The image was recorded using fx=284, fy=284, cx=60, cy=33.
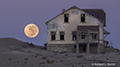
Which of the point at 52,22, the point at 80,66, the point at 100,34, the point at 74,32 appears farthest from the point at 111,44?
the point at 80,66

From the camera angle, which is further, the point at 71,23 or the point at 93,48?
the point at 71,23

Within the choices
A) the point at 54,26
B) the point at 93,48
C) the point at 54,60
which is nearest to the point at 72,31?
the point at 54,26

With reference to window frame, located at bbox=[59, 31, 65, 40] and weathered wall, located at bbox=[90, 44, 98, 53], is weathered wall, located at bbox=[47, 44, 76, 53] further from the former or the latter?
weathered wall, located at bbox=[90, 44, 98, 53]

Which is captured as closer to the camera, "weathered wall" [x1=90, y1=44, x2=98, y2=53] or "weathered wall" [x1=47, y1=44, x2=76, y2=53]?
"weathered wall" [x1=90, y1=44, x2=98, y2=53]

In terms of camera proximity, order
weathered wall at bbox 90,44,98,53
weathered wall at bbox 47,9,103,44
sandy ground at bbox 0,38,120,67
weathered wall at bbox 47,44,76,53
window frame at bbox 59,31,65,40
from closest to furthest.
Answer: sandy ground at bbox 0,38,120,67 → weathered wall at bbox 90,44,98,53 → weathered wall at bbox 47,44,76,53 → weathered wall at bbox 47,9,103,44 → window frame at bbox 59,31,65,40

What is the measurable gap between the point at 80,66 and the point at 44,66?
334cm

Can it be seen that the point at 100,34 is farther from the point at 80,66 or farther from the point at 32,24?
the point at 80,66

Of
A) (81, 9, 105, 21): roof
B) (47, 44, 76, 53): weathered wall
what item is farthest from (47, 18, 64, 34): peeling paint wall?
(81, 9, 105, 21): roof

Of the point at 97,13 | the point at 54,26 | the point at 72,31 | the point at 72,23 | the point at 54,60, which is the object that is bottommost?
the point at 54,60

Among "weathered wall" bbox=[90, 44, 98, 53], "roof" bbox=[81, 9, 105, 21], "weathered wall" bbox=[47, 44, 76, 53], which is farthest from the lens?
"roof" bbox=[81, 9, 105, 21]

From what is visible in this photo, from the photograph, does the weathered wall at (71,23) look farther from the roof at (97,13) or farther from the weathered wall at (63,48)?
the roof at (97,13)

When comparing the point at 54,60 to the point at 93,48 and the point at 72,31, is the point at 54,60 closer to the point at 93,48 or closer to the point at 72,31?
the point at 72,31

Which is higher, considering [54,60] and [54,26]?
[54,26]

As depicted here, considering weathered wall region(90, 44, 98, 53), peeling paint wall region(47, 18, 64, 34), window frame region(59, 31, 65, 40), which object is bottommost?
weathered wall region(90, 44, 98, 53)
